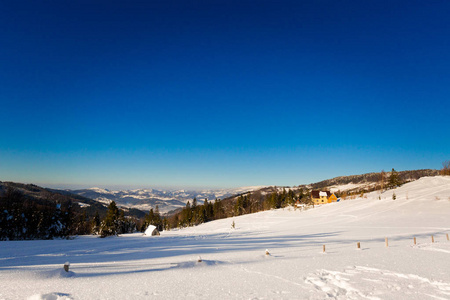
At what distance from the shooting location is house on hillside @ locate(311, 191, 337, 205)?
314 feet

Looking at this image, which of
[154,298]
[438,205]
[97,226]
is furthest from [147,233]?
[438,205]

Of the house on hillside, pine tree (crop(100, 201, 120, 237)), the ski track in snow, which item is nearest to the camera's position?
the ski track in snow

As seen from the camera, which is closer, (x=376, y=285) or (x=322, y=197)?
(x=376, y=285)

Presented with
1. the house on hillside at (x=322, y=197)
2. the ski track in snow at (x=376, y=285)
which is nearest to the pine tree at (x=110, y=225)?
the ski track in snow at (x=376, y=285)

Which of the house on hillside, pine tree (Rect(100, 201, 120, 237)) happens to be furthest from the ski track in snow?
the house on hillside

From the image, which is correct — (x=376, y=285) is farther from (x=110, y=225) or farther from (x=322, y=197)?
(x=322, y=197)

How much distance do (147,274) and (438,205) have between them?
171 feet

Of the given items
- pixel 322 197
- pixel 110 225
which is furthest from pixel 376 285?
pixel 322 197

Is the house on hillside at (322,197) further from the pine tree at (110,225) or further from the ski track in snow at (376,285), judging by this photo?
the ski track in snow at (376,285)

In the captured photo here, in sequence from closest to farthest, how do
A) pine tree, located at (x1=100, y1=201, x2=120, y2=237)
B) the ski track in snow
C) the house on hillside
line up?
the ski track in snow < pine tree, located at (x1=100, y1=201, x2=120, y2=237) < the house on hillside

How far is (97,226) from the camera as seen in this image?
195 ft

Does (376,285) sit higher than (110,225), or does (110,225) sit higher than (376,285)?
(376,285)

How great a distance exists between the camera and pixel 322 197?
9856cm

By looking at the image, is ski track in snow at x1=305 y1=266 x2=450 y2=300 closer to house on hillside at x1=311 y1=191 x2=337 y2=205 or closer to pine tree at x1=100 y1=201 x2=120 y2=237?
pine tree at x1=100 y1=201 x2=120 y2=237
